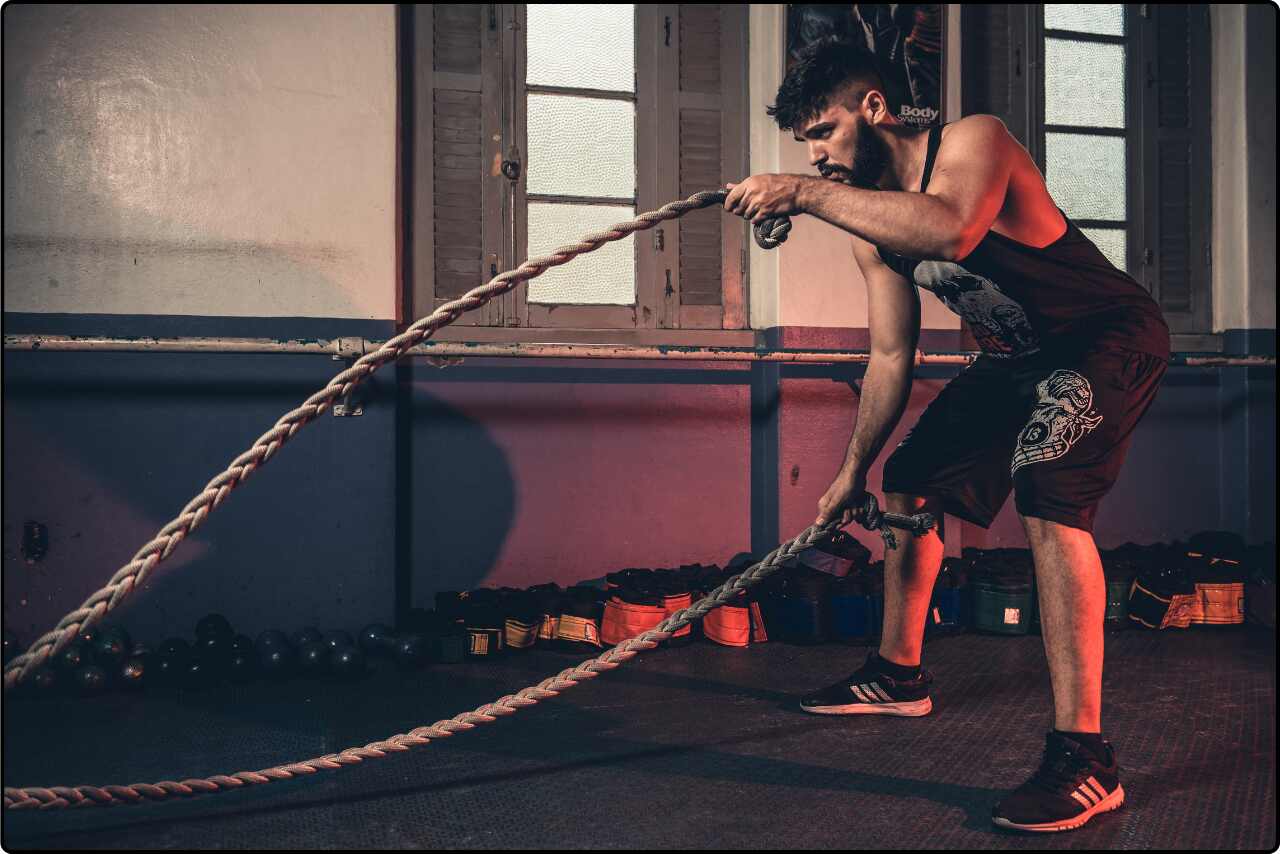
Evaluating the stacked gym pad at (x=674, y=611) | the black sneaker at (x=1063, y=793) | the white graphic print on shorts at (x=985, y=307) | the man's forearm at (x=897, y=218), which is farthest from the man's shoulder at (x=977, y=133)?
the stacked gym pad at (x=674, y=611)

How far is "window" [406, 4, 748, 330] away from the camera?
4.09 metres

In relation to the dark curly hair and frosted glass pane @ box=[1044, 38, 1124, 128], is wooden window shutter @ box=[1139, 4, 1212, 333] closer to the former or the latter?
frosted glass pane @ box=[1044, 38, 1124, 128]

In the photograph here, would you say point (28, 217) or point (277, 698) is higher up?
point (28, 217)

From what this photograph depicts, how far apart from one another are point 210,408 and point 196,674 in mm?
974

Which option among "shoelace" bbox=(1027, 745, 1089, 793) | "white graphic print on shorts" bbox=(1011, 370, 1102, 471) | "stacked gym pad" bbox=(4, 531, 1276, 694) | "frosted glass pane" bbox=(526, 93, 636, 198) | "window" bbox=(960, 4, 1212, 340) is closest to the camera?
"shoelace" bbox=(1027, 745, 1089, 793)

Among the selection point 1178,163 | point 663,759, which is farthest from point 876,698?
point 1178,163

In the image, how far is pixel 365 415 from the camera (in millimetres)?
3607

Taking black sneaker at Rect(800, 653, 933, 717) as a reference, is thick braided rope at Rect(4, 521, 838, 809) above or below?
above

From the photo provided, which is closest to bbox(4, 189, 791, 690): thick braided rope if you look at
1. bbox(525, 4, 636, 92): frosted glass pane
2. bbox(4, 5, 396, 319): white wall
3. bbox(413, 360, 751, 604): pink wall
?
bbox(4, 5, 396, 319): white wall

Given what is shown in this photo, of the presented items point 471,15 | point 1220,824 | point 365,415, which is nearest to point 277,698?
point 365,415

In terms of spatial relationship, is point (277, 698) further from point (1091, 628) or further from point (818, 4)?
point (818, 4)

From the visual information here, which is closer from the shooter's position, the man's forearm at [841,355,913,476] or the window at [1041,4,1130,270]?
the man's forearm at [841,355,913,476]

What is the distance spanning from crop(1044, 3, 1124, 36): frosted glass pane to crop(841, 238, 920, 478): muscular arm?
3.09 metres

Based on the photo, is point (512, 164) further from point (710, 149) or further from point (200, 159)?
point (200, 159)
